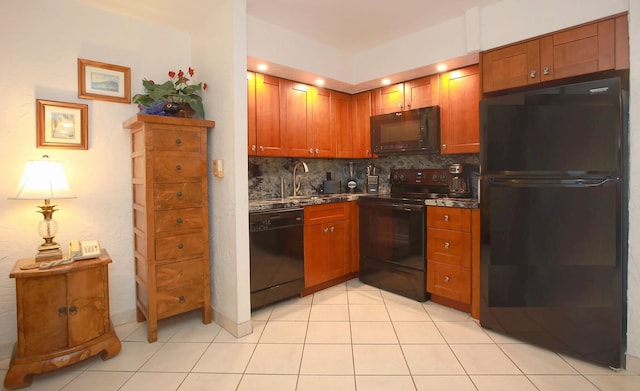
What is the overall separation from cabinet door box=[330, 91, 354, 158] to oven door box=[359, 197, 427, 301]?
0.69 m

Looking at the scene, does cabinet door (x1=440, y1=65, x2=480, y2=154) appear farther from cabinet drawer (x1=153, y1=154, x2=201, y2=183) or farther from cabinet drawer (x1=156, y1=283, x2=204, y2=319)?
cabinet drawer (x1=156, y1=283, x2=204, y2=319)

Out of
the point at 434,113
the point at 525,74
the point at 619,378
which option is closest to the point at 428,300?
the point at 619,378

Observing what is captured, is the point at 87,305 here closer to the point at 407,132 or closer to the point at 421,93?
the point at 407,132

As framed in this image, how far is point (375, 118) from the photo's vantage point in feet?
11.5

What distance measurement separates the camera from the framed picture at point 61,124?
2139 millimetres

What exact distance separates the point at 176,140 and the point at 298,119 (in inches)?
53.2

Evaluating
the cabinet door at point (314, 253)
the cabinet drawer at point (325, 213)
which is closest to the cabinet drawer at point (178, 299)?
the cabinet door at point (314, 253)

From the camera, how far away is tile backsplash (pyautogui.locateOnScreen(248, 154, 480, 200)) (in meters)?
3.30

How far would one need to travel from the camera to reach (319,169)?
3.85 m

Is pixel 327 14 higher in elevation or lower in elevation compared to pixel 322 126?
higher

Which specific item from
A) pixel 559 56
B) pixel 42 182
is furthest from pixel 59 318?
pixel 559 56

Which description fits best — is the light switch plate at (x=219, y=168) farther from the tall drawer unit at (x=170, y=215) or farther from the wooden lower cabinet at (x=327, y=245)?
the wooden lower cabinet at (x=327, y=245)

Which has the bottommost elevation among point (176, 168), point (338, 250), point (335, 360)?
point (335, 360)

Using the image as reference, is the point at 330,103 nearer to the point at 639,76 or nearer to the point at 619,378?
the point at 639,76
